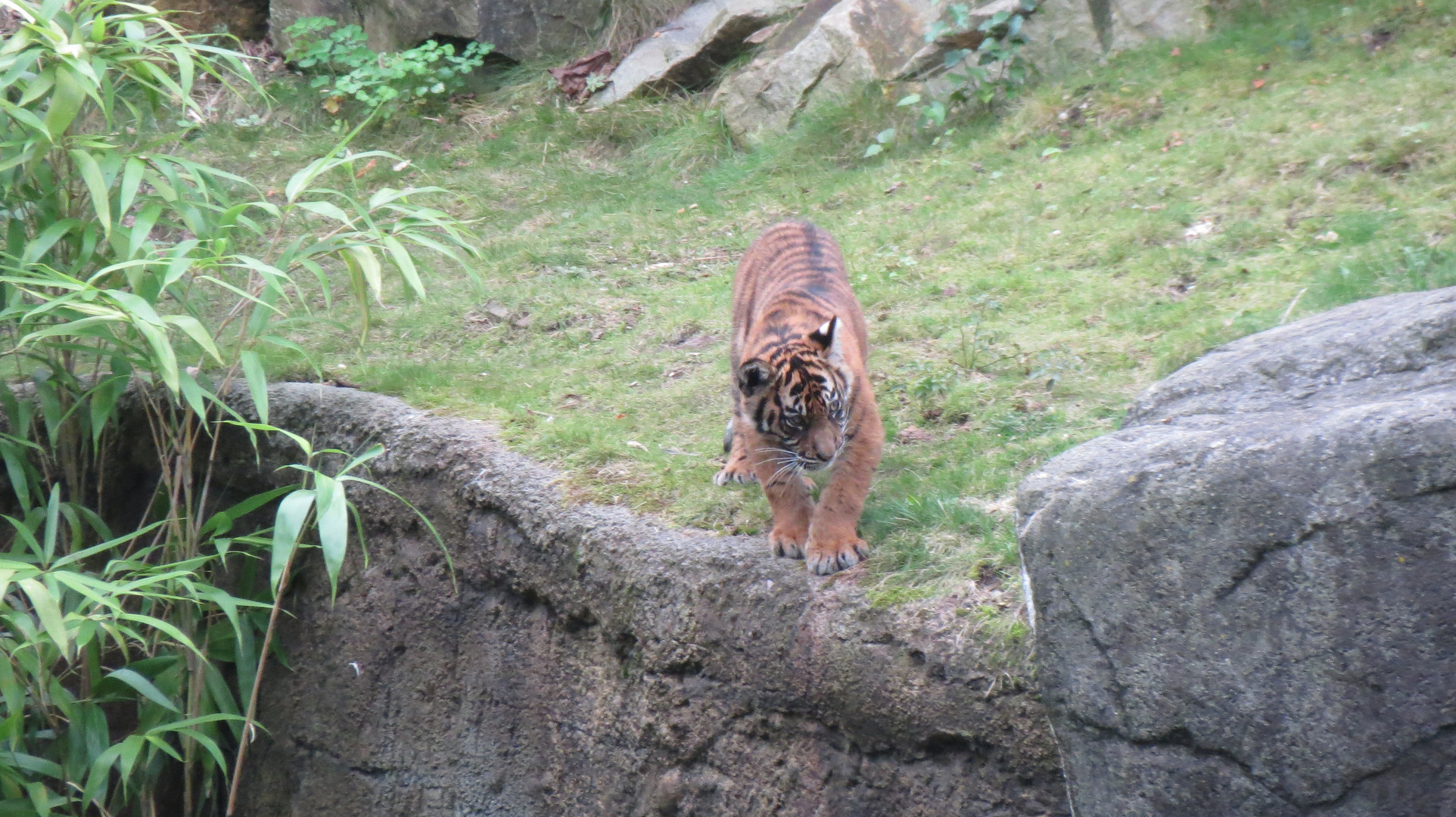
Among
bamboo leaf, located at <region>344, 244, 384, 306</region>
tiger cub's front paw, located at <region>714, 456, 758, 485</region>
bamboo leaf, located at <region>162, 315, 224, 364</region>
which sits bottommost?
tiger cub's front paw, located at <region>714, 456, 758, 485</region>

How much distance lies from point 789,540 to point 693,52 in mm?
7404

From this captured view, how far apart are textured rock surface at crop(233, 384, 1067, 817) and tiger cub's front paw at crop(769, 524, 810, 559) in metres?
0.04

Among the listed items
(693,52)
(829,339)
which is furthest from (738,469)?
(693,52)

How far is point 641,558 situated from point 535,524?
0.63 metres

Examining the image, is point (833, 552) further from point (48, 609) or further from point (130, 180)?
point (130, 180)

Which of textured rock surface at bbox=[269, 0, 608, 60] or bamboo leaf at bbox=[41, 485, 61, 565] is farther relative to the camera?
textured rock surface at bbox=[269, 0, 608, 60]

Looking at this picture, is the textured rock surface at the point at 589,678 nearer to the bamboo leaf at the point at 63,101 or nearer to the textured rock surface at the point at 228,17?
the bamboo leaf at the point at 63,101

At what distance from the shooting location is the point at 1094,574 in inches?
107

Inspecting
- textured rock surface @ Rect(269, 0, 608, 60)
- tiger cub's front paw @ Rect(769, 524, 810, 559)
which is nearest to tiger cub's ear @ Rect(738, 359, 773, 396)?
tiger cub's front paw @ Rect(769, 524, 810, 559)

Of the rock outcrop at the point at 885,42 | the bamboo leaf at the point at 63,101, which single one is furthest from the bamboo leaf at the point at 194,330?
the rock outcrop at the point at 885,42

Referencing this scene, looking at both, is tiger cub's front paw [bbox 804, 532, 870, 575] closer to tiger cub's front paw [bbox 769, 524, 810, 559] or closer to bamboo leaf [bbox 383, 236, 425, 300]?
tiger cub's front paw [bbox 769, 524, 810, 559]

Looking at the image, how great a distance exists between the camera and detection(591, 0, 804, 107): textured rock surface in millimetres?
10031

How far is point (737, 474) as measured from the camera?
4328 millimetres

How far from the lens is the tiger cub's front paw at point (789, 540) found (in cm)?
367
